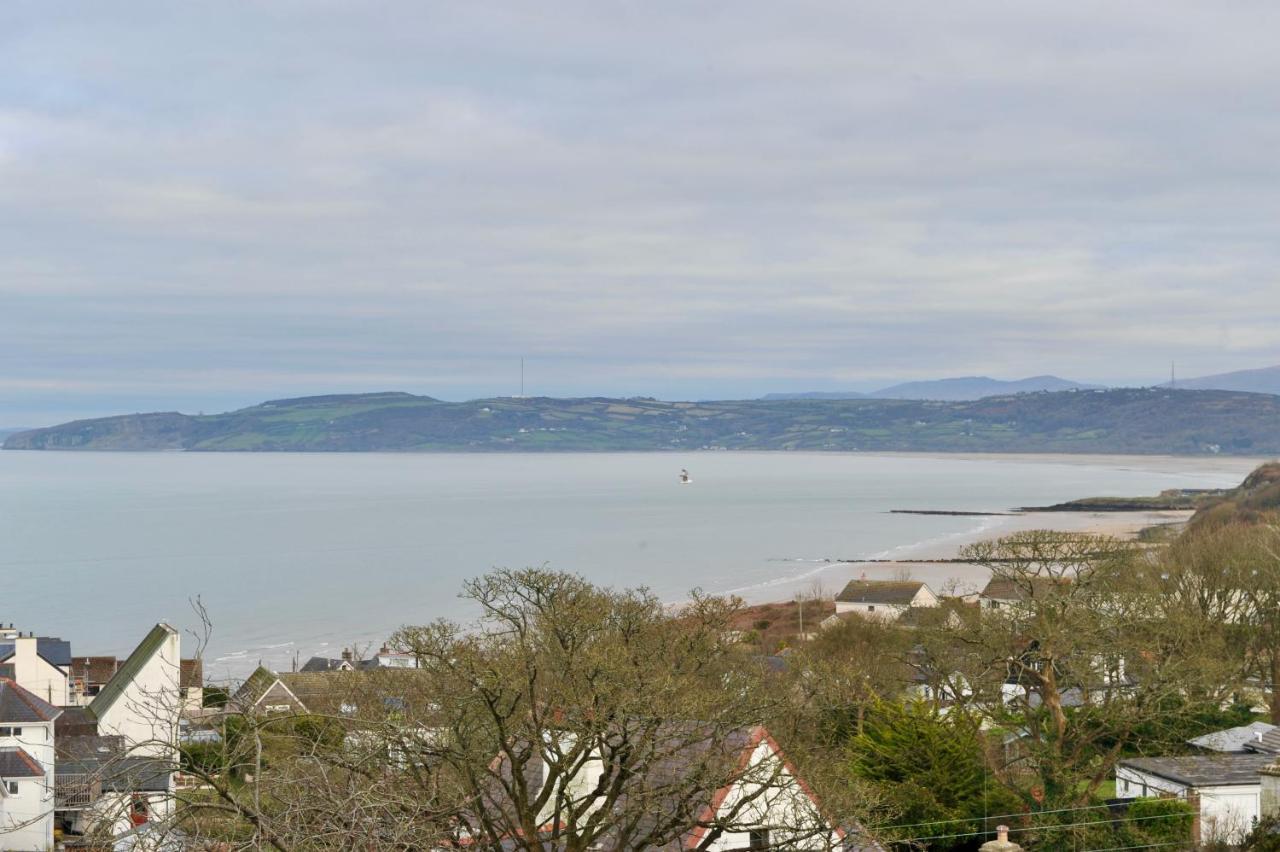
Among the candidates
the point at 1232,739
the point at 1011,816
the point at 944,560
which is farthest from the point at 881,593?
the point at 1011,816

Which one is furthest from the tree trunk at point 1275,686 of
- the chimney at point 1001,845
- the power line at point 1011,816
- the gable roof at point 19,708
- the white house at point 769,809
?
the gable roof at point 19,708

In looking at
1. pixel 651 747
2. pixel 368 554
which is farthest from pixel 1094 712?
pixel 368 554

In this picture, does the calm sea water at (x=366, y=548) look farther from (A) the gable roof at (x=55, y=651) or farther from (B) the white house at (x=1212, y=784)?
(B) the white house at (x=1212, y=784)

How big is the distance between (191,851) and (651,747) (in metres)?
10.7

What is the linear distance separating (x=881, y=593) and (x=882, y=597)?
1.70 feet

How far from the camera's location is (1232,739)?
29.5 m

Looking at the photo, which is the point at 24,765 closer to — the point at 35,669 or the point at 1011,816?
the point at 35,669

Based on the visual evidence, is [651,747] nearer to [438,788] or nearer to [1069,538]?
[438,788]

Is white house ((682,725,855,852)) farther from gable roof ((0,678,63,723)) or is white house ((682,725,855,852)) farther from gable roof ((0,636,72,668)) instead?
gable roof ((0,636,72,668))

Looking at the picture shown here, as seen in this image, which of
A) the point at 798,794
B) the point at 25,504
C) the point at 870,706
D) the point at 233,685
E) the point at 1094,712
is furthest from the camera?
the point at 25,504

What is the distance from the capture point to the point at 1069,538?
3484 centimetres

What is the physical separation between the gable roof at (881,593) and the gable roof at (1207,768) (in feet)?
130

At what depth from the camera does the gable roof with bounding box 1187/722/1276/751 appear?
2869 cm

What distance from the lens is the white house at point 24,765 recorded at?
93.5 feet
